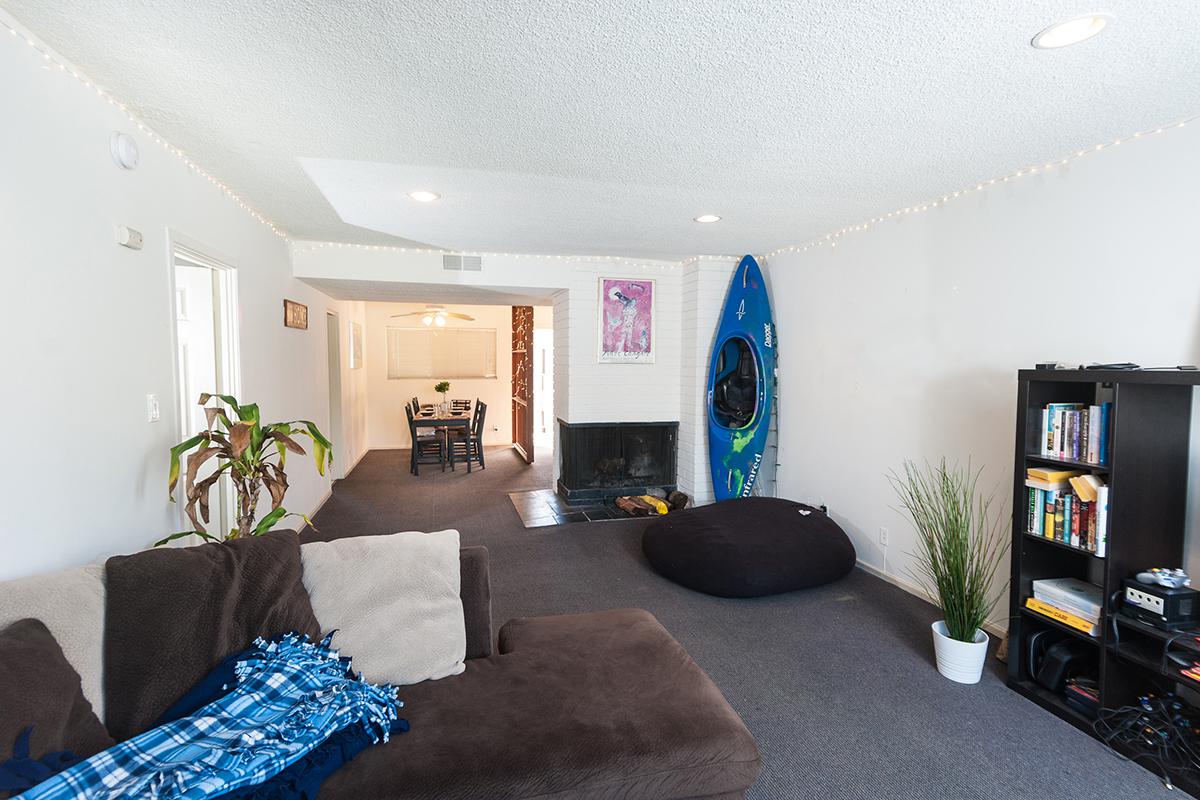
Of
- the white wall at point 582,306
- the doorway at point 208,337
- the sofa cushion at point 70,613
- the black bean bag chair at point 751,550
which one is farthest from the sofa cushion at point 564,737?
the white wall at point 582,306

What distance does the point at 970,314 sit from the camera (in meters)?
2.98

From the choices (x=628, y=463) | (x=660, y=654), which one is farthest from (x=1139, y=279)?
(x=628, y=463)

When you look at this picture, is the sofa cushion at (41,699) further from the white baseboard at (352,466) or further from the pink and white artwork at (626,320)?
the white baseboard at (352,466)

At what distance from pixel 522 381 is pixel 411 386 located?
174cm

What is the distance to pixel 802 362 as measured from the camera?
4402 mm

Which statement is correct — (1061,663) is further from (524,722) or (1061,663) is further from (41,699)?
(41,699)

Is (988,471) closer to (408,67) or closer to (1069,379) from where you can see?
(1069,379)

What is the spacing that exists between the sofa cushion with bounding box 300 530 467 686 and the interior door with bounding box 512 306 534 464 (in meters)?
5.49

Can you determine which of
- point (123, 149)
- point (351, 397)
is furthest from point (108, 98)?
point (351, 397)

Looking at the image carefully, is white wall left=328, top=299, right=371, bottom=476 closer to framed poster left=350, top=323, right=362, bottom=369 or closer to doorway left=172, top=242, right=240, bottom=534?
framed poster left=350, top=323, right=362, bottom=369

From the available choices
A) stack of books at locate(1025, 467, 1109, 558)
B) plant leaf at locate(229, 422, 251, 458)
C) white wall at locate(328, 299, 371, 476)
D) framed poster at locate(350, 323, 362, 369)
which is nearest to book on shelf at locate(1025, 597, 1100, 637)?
stack of books at locate(1025, 467, 1109, 558)

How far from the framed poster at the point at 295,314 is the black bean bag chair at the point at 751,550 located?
9.94ft

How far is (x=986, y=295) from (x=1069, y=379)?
917mm

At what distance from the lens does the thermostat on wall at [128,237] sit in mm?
2066
